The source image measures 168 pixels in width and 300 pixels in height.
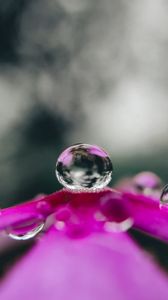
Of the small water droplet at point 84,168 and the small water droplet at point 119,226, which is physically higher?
the small water droplet at point 84,168

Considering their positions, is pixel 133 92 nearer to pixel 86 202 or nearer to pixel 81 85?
pixel 81 85

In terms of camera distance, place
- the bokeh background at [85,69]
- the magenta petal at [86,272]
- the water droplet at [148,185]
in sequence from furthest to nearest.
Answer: the bokeh background at [85,69]
the water droplet at [148,185]
the magenta petal at [86,272]

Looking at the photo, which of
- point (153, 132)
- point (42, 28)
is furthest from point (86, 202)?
point (42, 28)

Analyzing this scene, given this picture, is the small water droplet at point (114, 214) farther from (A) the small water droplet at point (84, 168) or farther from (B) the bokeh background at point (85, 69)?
(B) the bokeh background at point (85, 69)

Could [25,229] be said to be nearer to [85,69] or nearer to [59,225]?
[59,225]

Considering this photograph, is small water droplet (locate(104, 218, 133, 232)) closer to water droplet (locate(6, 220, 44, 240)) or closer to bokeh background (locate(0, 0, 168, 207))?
water droplet (locate(6, 220, 44, 240))

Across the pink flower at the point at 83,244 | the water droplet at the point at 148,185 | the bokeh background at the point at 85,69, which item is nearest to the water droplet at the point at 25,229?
the pink flower at the point at 83,244

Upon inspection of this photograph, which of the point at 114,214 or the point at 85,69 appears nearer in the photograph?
the point at 114,214

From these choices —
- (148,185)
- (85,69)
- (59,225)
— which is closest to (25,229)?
(59,225)
